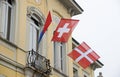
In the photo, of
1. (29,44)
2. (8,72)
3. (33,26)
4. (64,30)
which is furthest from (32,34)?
(8,72)

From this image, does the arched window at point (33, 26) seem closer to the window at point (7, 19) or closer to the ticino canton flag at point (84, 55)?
the window at point (7, 19)

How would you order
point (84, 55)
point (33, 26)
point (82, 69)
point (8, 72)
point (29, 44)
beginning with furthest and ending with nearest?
point (82, 69) → point (84, 55) → point (33, 26) → point (29, 44) → point (8, 72)

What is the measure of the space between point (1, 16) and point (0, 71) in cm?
291

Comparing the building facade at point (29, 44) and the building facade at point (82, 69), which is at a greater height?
the building facade at point (82, 69)

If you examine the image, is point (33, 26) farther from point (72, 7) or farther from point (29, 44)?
point (72, 7)

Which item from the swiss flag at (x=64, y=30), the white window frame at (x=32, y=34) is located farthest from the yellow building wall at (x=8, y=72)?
the swiss flag at (x=64, y=30)

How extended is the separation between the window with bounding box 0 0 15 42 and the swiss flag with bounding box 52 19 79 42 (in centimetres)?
342

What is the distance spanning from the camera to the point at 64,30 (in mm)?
23609

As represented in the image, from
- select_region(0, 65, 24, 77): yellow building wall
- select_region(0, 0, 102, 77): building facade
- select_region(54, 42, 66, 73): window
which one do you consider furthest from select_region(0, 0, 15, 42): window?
select_region(54, 42, 66, 73): window

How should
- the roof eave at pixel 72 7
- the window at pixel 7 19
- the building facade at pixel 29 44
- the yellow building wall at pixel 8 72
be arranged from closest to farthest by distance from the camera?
the yellow building wall at pixel 8 72
the building facade at pixel 29 44
the window at pixel 7 19
the roof eave at pixel 72 7

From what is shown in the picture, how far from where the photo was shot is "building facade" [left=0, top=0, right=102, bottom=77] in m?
19.8

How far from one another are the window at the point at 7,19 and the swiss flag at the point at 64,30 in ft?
11.2

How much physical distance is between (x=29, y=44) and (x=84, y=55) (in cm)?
436

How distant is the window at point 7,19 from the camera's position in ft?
66.1
